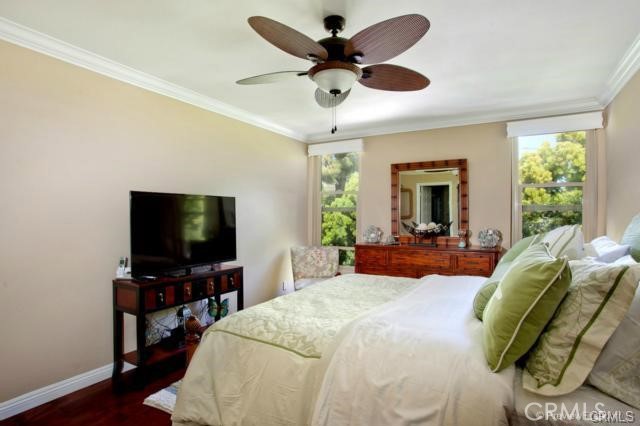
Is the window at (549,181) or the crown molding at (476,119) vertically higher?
the crown molding at (476,119)

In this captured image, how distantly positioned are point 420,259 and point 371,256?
2.03 ft

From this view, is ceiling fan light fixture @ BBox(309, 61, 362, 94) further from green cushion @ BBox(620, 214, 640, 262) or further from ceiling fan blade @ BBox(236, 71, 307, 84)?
green cushion @ BBox(620, 214, 640, 262)

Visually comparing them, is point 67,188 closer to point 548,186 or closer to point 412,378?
point 412,378

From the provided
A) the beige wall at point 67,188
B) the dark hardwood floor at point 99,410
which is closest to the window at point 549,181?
the beige wall at point 67,188

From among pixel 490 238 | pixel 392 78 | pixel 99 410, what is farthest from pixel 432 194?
pixel 99 410

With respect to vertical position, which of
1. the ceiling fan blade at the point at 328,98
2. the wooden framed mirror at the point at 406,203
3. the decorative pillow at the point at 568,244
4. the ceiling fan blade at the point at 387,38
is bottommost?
the decorative pillow at the point at 568,244

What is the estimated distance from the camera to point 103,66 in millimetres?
2738

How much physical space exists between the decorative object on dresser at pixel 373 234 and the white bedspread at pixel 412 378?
3.01 meters

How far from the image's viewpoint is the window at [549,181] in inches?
149

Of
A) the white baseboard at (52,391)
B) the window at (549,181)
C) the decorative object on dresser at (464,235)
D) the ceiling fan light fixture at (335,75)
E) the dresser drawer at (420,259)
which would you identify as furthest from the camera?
the decorative object on dresser at (464,235)

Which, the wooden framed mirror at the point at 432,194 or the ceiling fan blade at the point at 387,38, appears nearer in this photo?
the ceiling fan blade at the point at 387,38

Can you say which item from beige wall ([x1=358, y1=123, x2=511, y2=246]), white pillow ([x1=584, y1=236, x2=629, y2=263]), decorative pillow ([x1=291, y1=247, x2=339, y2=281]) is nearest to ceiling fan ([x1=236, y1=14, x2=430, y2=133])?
white pillow ([x1=584, y1=236, x2=629, y2=263])

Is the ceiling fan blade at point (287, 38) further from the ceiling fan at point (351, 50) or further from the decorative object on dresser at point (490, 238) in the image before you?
the decorative object on dresser at point (490, 238)

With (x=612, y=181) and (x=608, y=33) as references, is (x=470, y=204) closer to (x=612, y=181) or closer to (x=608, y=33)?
(x=612, y=181)
